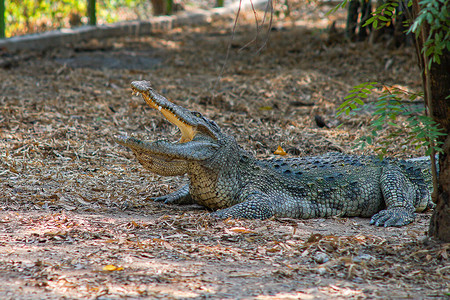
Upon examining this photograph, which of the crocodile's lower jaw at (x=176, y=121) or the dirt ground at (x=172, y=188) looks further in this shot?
the crocodile's lower jaw at (x=176, y=121)

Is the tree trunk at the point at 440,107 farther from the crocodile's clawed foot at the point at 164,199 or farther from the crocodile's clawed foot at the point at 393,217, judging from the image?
the crocodile's clawed foot at the point at 164,199

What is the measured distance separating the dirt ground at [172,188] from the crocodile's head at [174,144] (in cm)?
43

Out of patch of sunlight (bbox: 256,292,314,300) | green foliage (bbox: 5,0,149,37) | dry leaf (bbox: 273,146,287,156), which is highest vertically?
green foliage (bbox: 5,0,149,37)

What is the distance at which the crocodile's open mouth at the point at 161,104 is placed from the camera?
4.29m

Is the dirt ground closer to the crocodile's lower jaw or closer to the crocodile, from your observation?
the crocodile

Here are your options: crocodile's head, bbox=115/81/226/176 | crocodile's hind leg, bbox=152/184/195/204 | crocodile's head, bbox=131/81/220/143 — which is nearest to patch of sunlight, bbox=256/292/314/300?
crocodile's head, bbox=115/81/226/176

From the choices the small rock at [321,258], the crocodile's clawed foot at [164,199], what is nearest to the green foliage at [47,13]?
the crocodile's clawed foot at [164,199]

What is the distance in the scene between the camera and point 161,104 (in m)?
4.35

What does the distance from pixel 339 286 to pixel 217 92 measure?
5708 millimetres

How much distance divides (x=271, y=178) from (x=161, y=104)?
→ 120 cm

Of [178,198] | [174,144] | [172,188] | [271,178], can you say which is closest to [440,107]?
[271,178]

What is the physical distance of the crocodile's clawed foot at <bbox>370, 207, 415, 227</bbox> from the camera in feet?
14.3

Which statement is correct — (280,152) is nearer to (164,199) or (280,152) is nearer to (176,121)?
(164,199)

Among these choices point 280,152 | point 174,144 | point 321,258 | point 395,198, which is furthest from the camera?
point 280,152
